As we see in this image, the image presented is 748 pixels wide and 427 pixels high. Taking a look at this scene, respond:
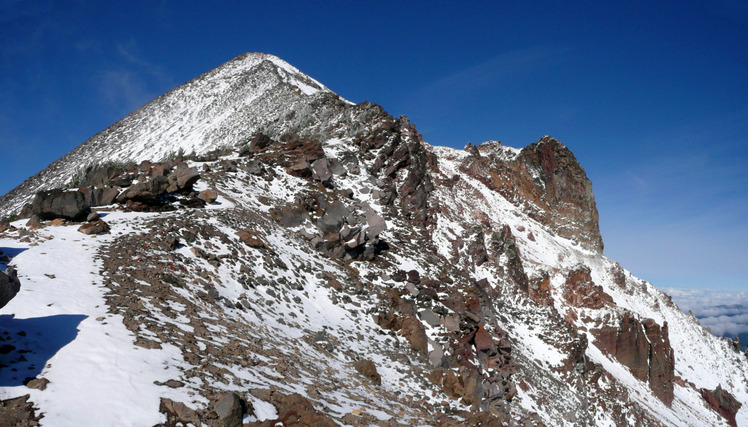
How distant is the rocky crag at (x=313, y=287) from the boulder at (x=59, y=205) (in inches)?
2.5

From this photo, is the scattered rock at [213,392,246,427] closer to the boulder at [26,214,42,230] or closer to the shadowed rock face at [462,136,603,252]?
the boulder at [26,214,42,230]

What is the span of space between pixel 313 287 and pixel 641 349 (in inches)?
2403

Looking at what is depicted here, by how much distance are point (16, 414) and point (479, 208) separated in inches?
2189

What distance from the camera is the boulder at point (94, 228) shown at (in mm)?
14001

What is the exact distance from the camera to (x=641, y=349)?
194 feet

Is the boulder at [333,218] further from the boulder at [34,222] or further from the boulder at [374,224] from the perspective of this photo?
the boulder at [34,222]

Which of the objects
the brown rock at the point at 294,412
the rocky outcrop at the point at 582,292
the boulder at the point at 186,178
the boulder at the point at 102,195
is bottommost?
the brown rock at the point at 294,412

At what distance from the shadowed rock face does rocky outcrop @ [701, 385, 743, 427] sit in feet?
98.5

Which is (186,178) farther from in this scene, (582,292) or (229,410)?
(582,292)

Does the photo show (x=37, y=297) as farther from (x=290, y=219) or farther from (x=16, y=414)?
(x=290, y=219)

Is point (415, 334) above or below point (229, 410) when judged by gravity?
above

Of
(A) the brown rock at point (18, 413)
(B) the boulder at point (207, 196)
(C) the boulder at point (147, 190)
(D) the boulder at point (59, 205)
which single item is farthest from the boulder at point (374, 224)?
(A) the brown rock at point (18, 413)

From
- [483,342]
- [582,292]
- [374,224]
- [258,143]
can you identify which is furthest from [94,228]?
[582,292]

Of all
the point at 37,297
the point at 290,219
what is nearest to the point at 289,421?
the point at 37,297
